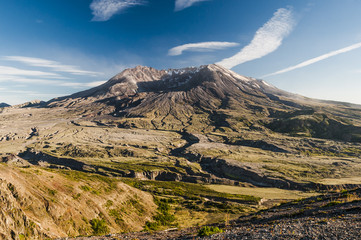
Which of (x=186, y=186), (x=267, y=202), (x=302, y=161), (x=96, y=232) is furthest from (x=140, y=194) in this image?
(x=302, y=161)

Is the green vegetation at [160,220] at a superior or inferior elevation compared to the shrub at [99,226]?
inferior

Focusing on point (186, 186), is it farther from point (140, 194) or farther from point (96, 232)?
point (96, 232)

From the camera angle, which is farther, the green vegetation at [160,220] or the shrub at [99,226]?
the green vegetation at [160,220]

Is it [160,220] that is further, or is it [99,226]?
[160,220]

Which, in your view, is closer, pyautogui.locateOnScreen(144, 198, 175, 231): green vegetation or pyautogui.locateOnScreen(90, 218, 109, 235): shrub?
pyautogui.locateOnScreen(90, 218, 109, 235): shrub

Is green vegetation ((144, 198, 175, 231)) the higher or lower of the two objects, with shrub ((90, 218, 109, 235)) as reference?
lower

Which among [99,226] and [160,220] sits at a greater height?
[99,226]

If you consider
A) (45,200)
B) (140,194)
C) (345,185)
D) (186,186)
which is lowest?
(186,186)

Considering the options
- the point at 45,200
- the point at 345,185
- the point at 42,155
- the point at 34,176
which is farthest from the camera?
the point at 42,155
